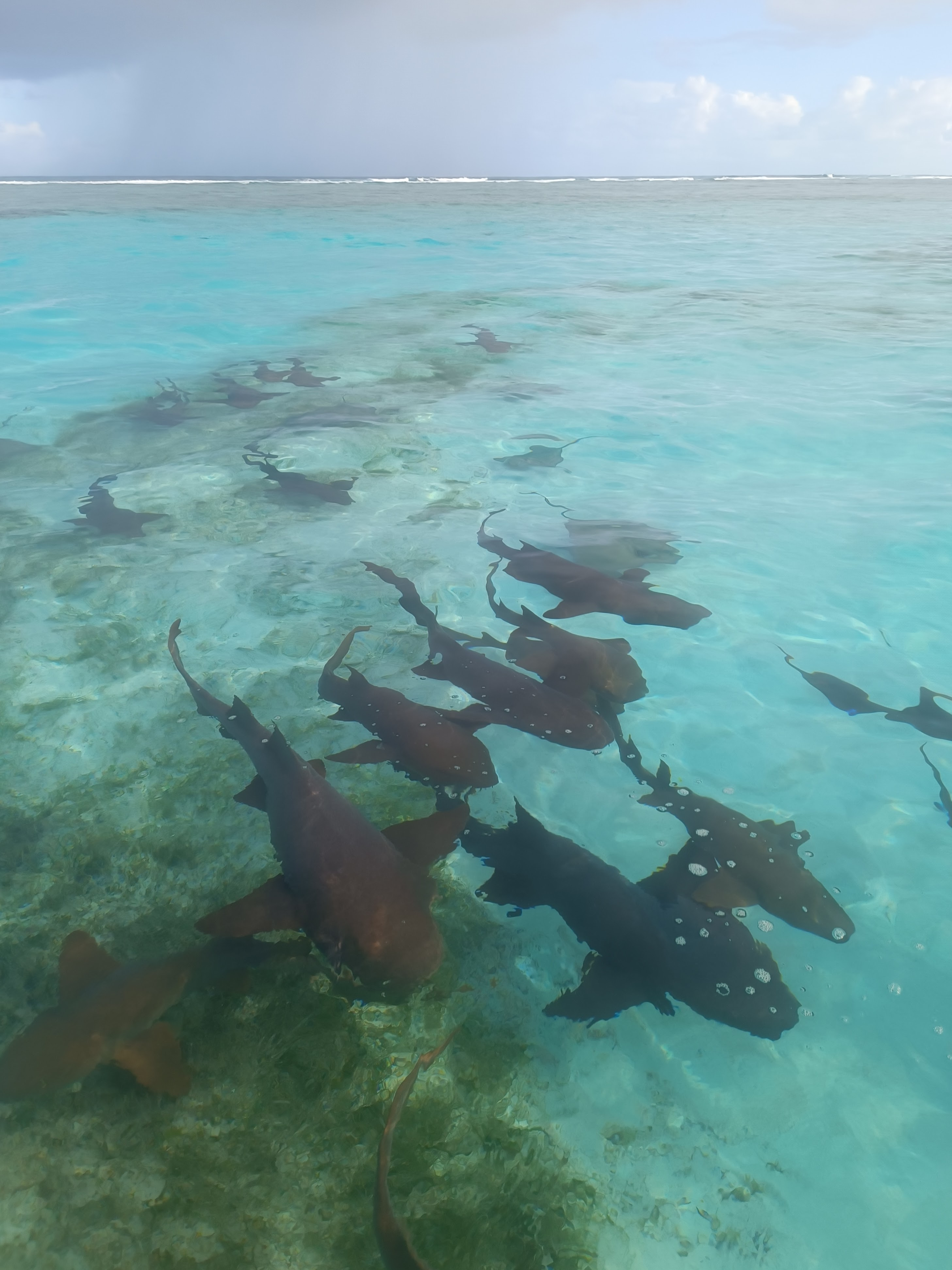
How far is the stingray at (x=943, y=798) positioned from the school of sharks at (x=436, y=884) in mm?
12

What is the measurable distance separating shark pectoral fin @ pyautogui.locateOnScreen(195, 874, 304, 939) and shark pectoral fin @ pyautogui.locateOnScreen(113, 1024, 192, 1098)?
0.41m

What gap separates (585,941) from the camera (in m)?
3.19

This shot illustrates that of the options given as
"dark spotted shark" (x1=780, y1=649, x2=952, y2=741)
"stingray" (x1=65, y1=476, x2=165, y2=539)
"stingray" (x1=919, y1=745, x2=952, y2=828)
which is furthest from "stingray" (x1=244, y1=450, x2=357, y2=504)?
"stingray" (x1=919, y1=745, x2=952, y2=828)

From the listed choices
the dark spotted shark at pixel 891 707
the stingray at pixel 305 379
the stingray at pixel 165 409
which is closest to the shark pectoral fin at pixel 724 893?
the dark spotted shark at pixel 891 707

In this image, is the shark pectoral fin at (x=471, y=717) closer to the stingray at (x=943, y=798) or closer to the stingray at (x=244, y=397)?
the stingray at (x=943, y=798)

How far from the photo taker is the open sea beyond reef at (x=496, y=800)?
8.35 ft

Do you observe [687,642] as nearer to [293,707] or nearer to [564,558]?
[564,558]

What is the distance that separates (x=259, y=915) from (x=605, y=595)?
3689 mm

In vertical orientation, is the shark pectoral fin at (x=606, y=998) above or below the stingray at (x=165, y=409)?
below

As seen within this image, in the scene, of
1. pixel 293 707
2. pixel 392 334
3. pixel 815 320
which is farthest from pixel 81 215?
pixel 293 707

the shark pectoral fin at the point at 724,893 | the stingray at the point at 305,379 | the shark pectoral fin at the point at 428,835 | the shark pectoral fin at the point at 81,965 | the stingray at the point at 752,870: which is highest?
the stingray at the point at 305,379

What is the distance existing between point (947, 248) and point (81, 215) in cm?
3922

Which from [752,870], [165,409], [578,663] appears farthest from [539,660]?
[165,409]

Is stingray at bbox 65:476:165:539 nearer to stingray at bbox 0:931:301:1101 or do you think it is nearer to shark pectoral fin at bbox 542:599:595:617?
shark pectoral fin at bbox 542:599:595:617
